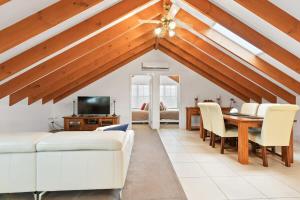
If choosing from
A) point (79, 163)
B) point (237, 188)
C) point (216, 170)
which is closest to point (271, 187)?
point (237, 188)

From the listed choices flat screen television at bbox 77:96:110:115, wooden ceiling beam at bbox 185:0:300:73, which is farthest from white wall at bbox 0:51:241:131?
wooden ceiling beam at bbox 185:0:300:73

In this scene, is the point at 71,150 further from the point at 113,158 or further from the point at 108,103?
the point at 108,103

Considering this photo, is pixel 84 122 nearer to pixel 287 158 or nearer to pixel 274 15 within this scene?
pixel 287 158

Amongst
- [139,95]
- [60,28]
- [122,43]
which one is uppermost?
[122,43]

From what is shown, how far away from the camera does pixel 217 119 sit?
4090 mm

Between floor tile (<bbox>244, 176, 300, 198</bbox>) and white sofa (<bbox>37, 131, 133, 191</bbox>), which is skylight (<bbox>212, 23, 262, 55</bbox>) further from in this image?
white sofa (<bbox>37, 131, 133, 191</bbox>)

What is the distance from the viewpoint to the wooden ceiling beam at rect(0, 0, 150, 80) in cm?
305

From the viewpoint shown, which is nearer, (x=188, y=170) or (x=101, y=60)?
(x=188, y=170)

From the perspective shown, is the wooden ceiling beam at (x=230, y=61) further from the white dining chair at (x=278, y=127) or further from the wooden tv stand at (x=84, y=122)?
the wooden tv stand at (x=84, y=122)

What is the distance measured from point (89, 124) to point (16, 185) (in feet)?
14.6

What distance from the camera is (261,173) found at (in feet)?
9.85

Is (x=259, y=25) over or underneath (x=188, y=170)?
over

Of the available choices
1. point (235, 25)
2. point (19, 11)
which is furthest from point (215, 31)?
point (19, 11)

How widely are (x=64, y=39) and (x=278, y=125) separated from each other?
3.56 metres
